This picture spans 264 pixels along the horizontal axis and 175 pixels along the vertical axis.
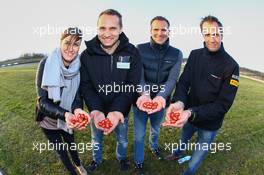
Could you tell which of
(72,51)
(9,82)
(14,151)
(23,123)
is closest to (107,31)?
(72,51)

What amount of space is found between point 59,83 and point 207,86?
7.67 ft

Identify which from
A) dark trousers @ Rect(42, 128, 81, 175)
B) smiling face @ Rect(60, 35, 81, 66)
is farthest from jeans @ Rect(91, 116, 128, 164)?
smiling face @ Rect(60, 35, 81, 66)

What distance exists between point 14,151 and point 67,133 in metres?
2.77

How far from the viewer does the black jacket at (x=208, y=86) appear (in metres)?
5.68

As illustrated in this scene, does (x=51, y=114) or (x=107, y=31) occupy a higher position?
(x=107, y=31)

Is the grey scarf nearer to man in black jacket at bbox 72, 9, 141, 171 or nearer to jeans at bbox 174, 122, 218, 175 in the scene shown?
man in black jacket at bbox 72, 9, 141, 171

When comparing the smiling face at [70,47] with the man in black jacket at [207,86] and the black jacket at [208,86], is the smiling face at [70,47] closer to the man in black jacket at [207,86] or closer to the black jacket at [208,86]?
the man in black jacket at [207,86]

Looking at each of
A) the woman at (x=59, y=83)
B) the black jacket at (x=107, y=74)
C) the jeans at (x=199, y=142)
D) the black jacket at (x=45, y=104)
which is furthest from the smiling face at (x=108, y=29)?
the jeans at (x=199, y=142)

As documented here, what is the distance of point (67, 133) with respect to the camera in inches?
252

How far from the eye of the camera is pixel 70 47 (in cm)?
560

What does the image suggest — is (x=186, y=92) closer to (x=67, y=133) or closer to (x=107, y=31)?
(x=107, y=31)

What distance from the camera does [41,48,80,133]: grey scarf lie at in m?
5.53

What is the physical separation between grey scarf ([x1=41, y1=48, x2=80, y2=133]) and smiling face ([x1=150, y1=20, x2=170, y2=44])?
4.81 feet

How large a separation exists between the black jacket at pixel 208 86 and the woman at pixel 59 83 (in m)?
1.73
